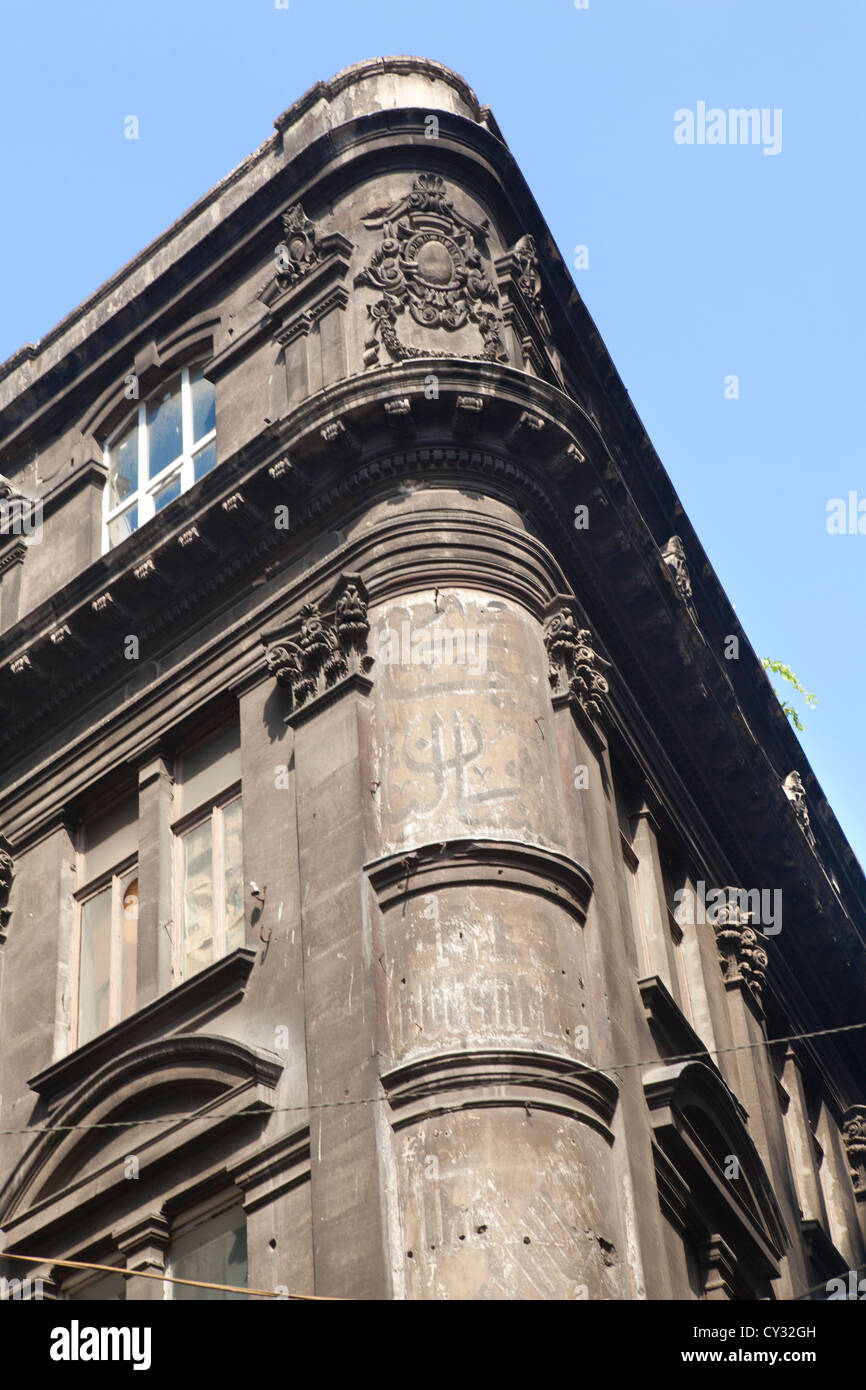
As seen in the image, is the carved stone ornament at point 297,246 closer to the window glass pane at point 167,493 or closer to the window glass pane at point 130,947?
the window glass pane at point 167,493

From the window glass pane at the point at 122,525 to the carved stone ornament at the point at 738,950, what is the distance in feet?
26.4

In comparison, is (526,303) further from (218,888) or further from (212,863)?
(218,888)

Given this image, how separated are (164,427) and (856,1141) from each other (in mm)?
13919

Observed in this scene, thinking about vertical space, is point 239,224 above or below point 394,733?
above

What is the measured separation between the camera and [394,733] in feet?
56.3

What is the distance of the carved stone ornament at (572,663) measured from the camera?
730 inches

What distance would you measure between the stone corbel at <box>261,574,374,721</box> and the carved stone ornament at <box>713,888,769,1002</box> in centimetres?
744

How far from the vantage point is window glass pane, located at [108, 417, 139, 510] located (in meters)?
22.6

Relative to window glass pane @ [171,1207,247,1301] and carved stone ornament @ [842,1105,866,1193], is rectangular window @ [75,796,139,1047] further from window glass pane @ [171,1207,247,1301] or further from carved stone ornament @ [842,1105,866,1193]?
carved stone ornament @ [842,1105,866,1193]

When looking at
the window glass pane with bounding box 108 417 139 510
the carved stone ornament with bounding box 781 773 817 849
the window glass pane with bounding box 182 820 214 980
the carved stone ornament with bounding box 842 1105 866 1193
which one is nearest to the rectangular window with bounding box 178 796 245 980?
the window glass pane with bounding box 182 820 214 980

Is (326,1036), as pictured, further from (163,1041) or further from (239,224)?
(239,224)

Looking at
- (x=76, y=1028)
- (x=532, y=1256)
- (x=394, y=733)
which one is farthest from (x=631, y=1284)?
(x=76, y=1028)
